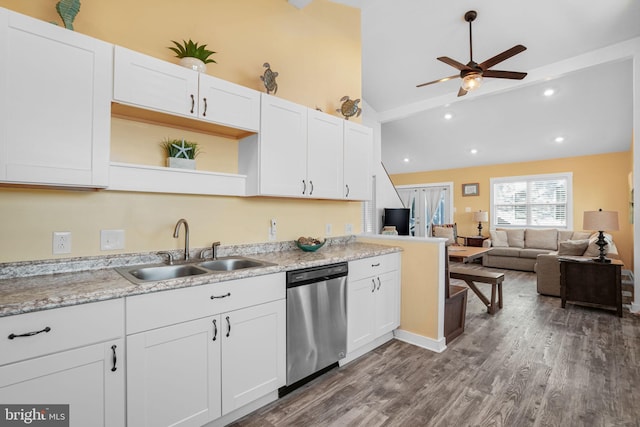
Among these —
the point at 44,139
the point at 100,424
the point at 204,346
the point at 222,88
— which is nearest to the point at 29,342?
the point at 100,424

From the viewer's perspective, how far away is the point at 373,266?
9.05 feet

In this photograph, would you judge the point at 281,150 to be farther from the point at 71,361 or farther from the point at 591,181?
the point at 591,181

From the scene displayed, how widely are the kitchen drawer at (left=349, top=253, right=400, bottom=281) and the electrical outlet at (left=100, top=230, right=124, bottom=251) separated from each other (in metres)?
1.63

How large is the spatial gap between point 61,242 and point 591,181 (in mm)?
9241

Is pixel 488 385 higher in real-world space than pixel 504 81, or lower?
lower

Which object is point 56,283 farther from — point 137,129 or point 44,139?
point 137,129

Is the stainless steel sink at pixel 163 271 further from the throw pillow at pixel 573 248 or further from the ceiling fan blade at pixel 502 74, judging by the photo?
the throw pillow at pixel 573 248

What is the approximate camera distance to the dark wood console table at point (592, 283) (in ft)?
12.9

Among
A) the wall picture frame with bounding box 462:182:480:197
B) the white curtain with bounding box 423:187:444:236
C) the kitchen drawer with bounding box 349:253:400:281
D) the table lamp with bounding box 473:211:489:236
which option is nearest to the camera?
the kitchen drawer with bounding box 349:253:400:281

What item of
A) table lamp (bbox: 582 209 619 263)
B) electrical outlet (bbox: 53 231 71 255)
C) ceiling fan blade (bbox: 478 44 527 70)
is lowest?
electrical outlet (bbox: 53 231 71 255)

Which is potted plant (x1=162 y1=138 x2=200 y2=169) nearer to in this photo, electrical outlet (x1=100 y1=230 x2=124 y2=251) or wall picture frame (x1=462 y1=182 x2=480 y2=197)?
electrical outlet (x1=100 y1=230 x2=124 y2=251)

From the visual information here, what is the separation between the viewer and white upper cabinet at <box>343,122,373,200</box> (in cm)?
309

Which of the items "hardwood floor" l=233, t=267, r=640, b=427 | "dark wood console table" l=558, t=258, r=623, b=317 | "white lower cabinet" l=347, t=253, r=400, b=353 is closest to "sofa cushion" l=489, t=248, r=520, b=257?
"dark wood console table" l=558, t=258, r=623, b=317

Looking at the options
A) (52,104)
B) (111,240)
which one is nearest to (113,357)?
(111,240)
